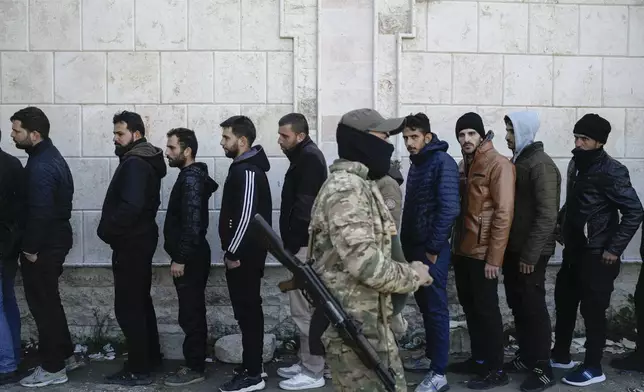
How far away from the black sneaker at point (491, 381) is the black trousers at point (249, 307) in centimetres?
166

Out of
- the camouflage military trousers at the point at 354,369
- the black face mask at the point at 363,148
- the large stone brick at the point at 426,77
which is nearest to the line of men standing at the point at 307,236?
the large stone brick at the point at 426,77

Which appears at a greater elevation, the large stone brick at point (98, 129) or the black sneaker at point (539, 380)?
the large stone brick at point (98, 129)

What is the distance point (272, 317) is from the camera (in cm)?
708

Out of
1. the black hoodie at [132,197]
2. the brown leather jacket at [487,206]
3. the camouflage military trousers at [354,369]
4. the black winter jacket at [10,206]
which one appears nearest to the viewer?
the camouflage military trousers at [354,369]

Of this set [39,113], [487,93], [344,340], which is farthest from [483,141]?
[39,113]

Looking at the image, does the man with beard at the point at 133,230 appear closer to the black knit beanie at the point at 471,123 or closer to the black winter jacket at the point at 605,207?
the black knit beanie at the point at 471,123

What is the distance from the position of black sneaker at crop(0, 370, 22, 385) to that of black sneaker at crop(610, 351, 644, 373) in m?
4.83

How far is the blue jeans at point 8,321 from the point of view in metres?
6.20

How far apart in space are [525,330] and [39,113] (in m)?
4.18

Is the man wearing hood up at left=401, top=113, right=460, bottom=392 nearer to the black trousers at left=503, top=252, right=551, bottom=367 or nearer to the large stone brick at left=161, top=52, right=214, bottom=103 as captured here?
the black trousers at left=503, top=252, right=551, bottom=367

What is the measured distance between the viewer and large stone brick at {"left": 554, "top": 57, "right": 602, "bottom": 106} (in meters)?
7.08

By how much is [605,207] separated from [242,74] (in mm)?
3253

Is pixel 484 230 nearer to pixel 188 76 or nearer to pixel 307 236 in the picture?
pixel 307 236

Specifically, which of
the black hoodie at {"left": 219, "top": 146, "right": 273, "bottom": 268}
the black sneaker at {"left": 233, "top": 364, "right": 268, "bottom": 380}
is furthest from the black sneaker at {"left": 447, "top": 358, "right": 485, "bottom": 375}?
the black hoodie at {"left": 219, "top": 146, "right": 273, "bottom": 268}
